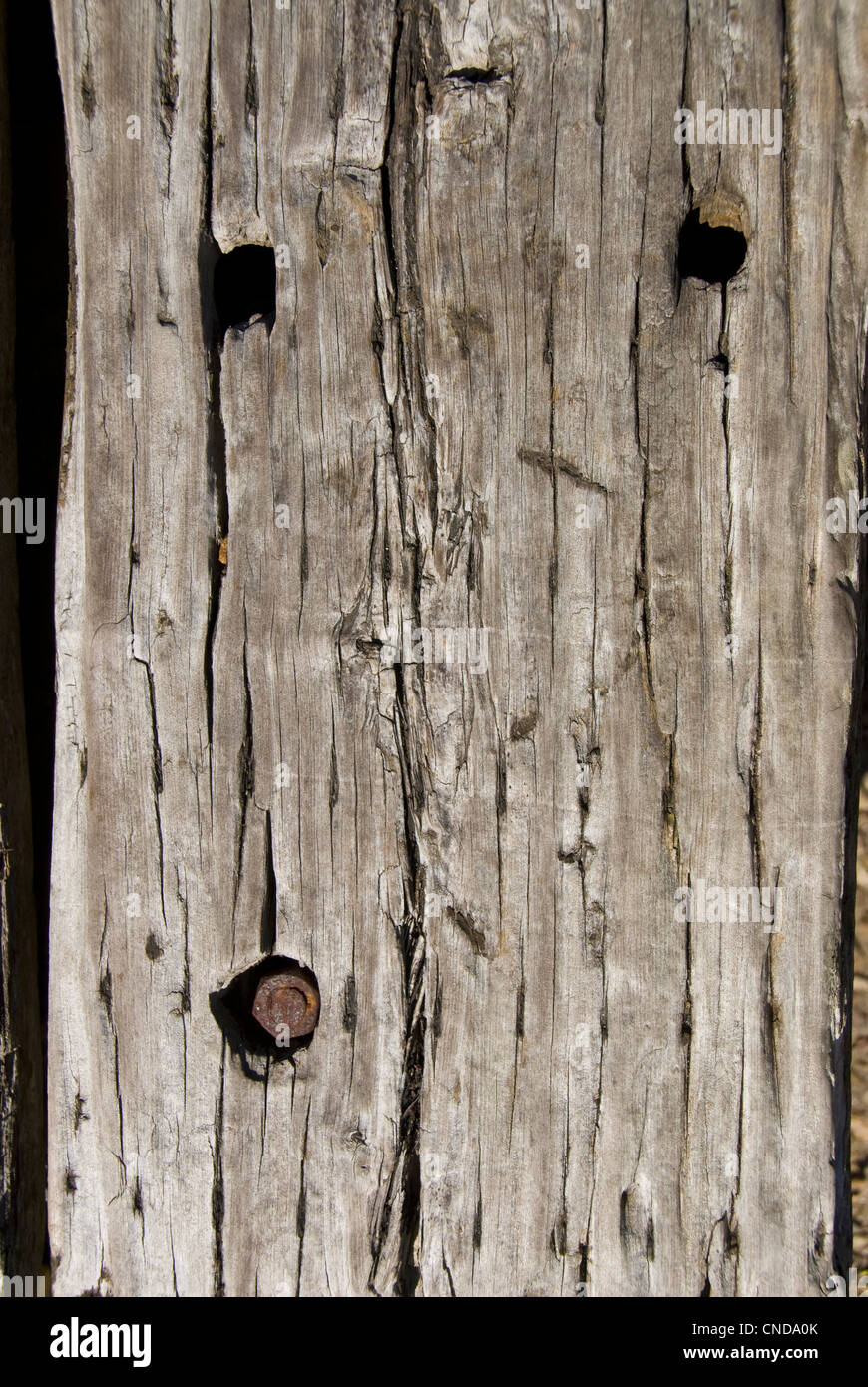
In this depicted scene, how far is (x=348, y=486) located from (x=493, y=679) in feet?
1.40

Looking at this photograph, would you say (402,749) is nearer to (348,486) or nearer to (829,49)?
(348,486)

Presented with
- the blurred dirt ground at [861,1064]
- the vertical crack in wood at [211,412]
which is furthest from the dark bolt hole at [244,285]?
the blurred dirt ground at [861,1064]

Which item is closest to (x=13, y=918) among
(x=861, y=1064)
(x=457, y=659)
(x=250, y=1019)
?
(x=250, y=1019)

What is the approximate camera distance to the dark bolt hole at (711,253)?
152 cm

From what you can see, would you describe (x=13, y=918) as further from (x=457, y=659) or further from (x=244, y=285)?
(x=244, y=285)

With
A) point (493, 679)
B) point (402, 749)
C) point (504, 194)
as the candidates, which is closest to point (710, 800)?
point (493, 679)

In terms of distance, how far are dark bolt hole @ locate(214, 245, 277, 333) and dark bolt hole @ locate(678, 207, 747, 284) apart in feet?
2.41

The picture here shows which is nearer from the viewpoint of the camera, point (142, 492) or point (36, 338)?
point (142, 492)

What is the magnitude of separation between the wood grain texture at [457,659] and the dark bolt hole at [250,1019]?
0.08 feet

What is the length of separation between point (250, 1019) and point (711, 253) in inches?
65.0

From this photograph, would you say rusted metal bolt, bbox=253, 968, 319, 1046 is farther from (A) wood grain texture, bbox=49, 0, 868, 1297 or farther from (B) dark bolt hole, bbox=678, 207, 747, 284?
(B) dark bolt hole, bbox=678, 207, 747, 284

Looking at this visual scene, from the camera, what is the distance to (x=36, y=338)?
176 cm

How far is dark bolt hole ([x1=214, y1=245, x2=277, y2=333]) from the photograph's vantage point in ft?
5.12

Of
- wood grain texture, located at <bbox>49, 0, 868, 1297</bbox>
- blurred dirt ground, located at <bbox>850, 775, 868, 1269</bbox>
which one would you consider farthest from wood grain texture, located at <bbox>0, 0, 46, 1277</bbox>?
blurred dirt ground, located at <bbox>850, 775, 868, 1269</bbox>
